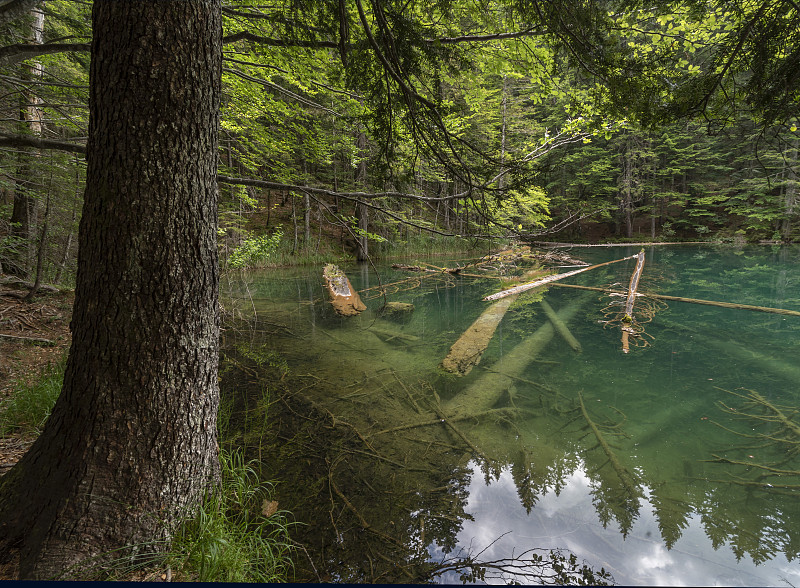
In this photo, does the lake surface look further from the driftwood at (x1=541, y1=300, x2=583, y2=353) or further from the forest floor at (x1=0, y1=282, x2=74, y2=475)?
the forest floor at (x1=0, y1=282, x2=74, y2=475)

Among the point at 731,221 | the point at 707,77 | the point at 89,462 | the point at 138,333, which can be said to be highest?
the point at 731,221

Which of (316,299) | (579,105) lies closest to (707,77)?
(579,105)

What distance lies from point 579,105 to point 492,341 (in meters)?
4.02

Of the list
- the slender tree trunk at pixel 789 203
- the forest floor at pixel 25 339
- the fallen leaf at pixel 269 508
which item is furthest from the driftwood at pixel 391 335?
the slender tree trunk at pixel 789 203

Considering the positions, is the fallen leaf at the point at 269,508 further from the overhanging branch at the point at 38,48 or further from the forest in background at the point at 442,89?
the overhanging branch at the point at 38,48

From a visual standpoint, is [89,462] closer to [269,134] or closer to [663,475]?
[663,475]

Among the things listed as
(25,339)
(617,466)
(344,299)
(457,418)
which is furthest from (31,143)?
(344,299)

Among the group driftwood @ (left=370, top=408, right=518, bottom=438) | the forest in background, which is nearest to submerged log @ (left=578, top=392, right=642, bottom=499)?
driftwood @ (left=370, top=408, right=518, bottom=438)

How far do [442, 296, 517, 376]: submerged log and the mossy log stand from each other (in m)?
0.32

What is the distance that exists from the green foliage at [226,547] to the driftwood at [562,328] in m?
5.30

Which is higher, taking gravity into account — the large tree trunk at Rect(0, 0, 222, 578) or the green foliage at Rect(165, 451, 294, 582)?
the large tree trunk at Rect(0, 0, 222, 578)

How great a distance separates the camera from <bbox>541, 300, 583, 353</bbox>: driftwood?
230 inches

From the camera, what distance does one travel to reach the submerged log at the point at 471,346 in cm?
489

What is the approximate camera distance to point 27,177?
5.62 metres
